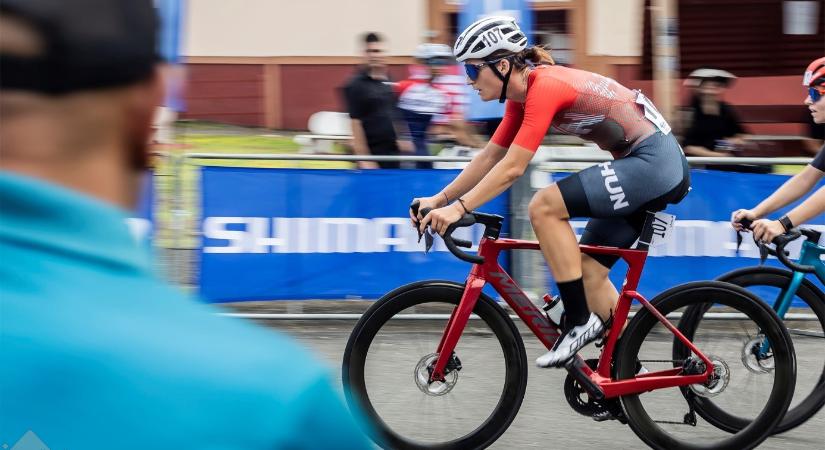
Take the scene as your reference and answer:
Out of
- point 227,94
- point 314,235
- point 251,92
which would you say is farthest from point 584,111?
point 227,94

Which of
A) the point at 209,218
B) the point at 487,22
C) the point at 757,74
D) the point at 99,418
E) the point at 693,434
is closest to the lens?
the point at 99,418

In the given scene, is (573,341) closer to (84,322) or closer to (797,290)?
(797,290)

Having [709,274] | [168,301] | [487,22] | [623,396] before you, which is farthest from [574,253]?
[168,301]

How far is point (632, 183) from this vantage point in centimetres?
483

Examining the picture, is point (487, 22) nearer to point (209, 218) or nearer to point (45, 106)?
point (209, 218)

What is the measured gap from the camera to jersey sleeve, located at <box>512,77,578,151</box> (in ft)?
15.5

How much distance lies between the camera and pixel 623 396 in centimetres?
502

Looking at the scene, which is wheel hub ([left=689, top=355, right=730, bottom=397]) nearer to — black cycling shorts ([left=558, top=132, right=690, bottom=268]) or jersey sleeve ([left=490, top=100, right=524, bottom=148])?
black cycling shorts ([left=558, top=132, right=690, bottom=268])

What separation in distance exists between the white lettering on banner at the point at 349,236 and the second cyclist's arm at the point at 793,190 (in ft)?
7.15

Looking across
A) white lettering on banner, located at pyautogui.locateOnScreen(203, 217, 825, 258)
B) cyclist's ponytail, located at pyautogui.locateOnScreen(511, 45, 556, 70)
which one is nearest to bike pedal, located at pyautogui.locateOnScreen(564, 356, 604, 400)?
cyclist's ponytail, located at pyautogui.locateOnScreen(511, 45, 556, 70)

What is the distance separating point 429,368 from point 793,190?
1956mm

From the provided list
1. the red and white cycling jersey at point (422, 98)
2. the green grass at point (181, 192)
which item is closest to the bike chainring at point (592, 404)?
the green grass at point (181, 192)

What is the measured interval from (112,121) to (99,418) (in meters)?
0.28

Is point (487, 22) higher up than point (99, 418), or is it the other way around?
point (487, 22)
